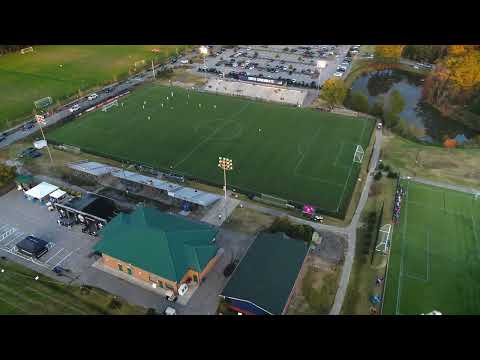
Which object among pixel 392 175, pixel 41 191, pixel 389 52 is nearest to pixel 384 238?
pixel 392 175

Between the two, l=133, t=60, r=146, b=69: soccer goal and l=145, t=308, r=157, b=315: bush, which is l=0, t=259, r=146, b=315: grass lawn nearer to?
l=145, t=308, r=157, b=315: bush

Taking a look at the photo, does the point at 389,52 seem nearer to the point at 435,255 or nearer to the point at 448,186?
the point at 448,186

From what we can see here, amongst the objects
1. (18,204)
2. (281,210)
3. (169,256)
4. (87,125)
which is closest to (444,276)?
(281,210)

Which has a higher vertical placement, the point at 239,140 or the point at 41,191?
the point at 239,140

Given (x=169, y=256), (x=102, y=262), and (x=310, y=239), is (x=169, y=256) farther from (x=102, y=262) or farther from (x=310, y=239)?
(x=310, y=239)

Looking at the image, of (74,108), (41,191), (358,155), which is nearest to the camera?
(41,191)

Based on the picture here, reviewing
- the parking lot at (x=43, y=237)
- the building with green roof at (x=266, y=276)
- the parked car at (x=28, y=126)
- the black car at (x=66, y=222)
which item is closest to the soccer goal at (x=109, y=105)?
the parked car at (x=28, y=126)

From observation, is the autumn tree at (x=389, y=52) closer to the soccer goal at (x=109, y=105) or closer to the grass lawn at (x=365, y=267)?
the grass lawn at (x=365, y=267)
